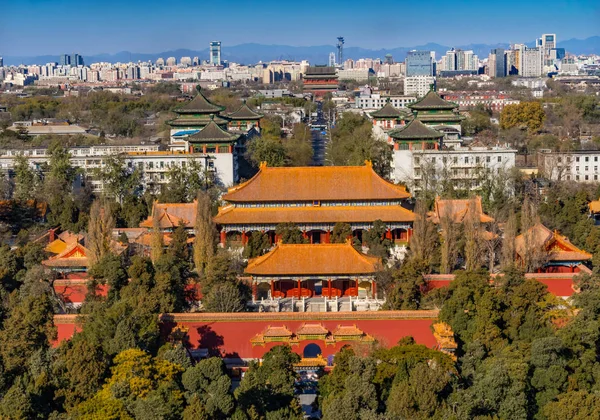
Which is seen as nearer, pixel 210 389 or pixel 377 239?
A: pixel 210 389

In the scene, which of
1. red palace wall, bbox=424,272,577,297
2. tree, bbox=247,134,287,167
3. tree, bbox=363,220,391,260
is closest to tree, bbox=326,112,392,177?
tree, bbox=247,134,287,167

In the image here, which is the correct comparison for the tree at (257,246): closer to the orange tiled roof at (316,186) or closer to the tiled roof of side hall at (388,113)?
the orange tiled roof at (316,186)

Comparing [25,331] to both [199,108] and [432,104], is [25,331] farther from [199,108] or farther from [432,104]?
[432,104]

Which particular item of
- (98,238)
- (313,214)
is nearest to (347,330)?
(98,238)

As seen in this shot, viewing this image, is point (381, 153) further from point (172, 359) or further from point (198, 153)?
point (172, 359)

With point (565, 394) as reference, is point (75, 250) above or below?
above

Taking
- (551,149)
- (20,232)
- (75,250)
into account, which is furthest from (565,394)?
(551,149)
